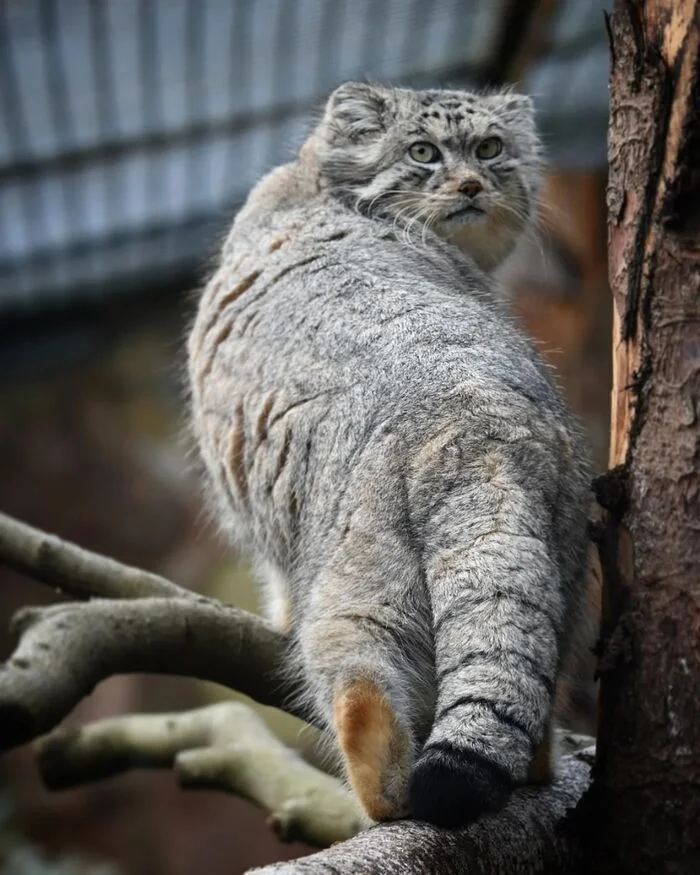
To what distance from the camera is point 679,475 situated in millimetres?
3131

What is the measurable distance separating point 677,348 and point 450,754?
1148 millimetres

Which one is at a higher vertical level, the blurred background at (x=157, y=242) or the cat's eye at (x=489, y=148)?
the cat's eye at (x=489, y=148)

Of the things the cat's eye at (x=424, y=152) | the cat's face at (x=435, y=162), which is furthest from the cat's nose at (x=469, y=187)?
the cat's eye at (x=424, y=152)

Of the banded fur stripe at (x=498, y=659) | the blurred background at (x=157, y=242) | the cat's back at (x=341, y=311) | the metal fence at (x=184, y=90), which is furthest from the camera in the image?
the blurred background at (x=157, y=242)

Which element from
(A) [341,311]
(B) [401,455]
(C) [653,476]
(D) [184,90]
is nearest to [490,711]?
(C) [653,476]

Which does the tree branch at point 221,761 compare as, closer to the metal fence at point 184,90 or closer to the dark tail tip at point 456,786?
the dark tail tip at point 456,786

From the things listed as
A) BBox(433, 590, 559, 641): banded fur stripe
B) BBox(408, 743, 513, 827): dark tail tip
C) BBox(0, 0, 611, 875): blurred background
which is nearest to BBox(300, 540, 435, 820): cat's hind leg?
BBox(433, 590, 559, 641): banded fur stripe

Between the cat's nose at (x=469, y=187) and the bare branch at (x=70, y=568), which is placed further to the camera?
the cat's nose at (x=469, y=187)

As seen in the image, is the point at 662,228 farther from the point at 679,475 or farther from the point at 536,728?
the point at 536,728

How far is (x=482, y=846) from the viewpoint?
309 cm

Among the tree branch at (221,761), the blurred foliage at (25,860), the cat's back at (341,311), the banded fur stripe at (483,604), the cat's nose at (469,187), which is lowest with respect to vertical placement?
the blurred foliage at (25,860)

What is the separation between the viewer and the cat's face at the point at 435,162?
17.3 feet

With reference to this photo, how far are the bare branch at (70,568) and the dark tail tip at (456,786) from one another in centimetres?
186

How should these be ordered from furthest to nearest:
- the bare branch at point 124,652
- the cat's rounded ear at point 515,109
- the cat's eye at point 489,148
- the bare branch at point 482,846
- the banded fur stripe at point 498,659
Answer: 1. the cat's rounded ear at point 515,109
2. the cat's eye at point 489,148
3. the bare branch at point 124,652
4. the banded fur stripe at point 498,659
5. the bare branch at point 482,846
